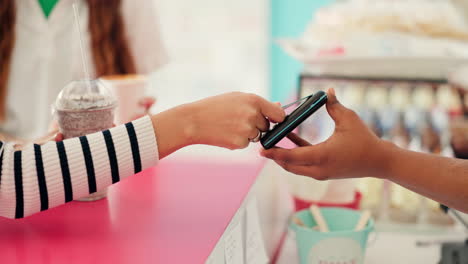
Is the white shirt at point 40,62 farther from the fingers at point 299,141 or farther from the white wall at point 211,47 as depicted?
the white wall at point 211,47

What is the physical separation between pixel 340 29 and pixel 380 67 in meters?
0.22

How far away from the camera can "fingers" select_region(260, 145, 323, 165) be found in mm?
656

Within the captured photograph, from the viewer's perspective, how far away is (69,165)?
2.17 feet

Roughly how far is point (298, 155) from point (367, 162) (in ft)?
0.35

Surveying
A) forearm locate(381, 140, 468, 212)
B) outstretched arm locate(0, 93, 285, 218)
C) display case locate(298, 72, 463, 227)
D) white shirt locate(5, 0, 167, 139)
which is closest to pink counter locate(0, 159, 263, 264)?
outstretched arm locate(0, 93, 285, 218)

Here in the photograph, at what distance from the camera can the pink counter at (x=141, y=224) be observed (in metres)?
0.60

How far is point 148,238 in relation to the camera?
64 cm

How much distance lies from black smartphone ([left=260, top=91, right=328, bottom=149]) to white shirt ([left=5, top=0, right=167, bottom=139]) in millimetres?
1062

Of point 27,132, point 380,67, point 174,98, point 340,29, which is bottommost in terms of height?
point 174,98

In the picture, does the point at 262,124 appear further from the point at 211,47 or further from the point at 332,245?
the point at 211,47

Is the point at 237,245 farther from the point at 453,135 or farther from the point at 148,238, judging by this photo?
the point at 453,135

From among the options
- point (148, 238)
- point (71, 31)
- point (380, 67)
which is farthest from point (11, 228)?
point (380, 67)

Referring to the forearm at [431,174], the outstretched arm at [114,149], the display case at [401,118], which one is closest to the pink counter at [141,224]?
the outstretched arm at [114,149]

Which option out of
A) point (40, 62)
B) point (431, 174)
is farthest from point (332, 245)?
point (40, 62)
